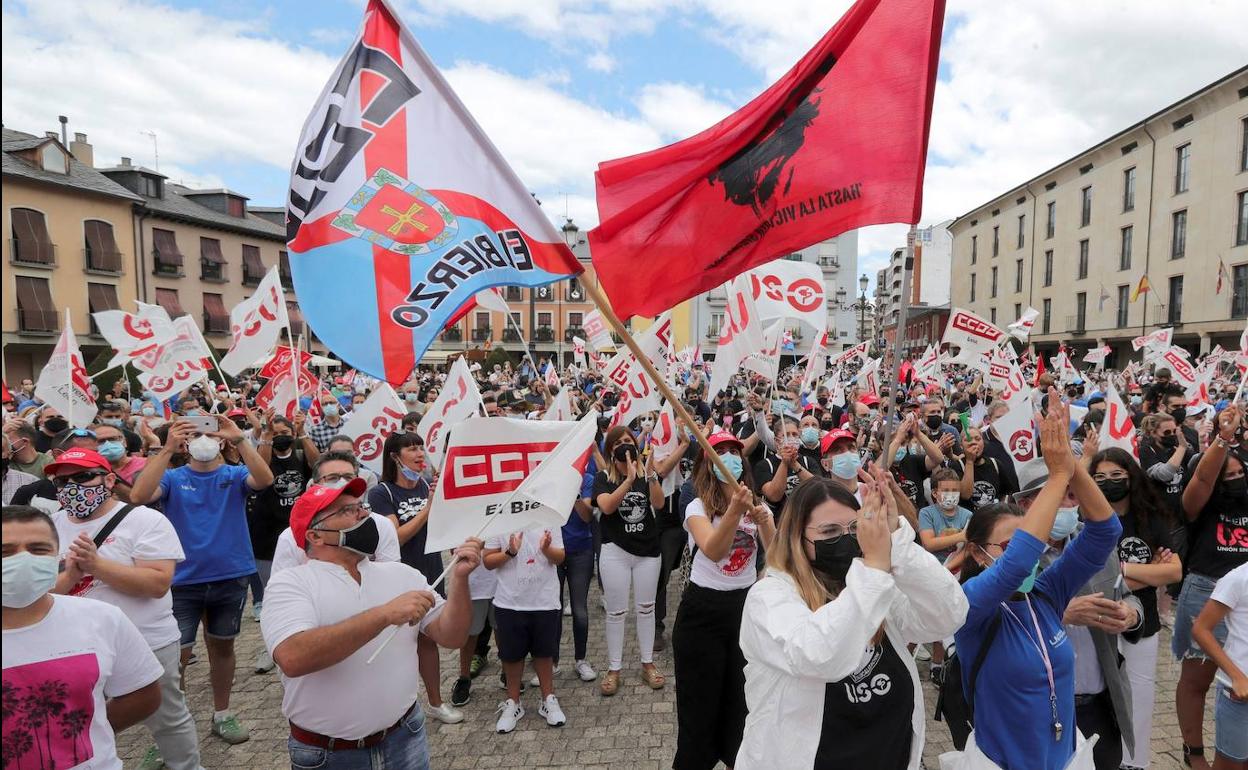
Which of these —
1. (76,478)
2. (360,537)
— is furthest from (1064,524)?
(76,478)

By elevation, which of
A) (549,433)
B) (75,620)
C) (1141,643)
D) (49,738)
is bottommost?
(1141,643)

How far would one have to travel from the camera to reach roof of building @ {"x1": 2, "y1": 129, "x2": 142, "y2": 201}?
31.9 m

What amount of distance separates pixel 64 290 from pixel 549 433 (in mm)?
40148

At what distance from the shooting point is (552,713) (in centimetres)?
525

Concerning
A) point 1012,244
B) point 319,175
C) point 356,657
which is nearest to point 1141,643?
point 356,657

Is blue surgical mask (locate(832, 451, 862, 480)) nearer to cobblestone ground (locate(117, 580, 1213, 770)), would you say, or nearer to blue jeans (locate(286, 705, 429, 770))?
cobblestone ground (locate(117, 580, 1213, 770))

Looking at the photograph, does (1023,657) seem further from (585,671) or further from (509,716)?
(585,671)

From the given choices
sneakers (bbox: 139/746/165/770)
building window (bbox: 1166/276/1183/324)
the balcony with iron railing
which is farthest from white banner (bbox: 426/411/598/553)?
building window (bbox: 1166/276/1183/324)

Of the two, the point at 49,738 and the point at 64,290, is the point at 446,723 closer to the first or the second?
the point at 49,738

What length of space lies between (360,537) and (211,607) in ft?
9.22

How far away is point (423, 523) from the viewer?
5.29 metres

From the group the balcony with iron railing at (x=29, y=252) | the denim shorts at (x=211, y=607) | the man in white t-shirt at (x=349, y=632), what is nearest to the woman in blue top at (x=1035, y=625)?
the man in white t-shirt at (x=349, y=632)

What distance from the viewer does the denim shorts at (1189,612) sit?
4.61 metres

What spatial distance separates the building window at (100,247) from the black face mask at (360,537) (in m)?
40.3
